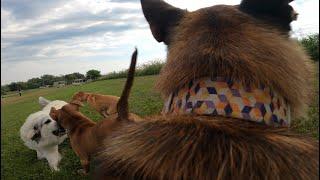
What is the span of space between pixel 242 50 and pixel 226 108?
0.86 ft

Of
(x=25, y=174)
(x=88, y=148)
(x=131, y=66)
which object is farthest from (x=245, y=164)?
(x=25, y=174)

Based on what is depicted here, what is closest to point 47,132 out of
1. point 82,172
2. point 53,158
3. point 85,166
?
point 53,158

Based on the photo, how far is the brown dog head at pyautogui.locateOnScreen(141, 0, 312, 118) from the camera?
1.71 meters

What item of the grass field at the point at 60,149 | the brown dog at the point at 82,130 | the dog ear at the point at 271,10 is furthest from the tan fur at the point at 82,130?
the dog ear at the point at 271,10

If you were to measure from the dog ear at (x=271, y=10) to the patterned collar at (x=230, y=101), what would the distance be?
484 millimetres

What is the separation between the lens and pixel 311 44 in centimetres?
240

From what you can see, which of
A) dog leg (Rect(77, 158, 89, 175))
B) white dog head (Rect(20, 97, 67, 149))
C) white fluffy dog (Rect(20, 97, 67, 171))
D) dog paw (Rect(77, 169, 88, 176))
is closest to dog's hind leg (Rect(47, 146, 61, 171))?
white fluffy dog (Rect(20, 97, 67, 171))

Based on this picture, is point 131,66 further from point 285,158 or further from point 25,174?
point 25,174

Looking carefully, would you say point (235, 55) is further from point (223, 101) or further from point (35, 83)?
point (35, 83)

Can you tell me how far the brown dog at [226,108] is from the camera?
143 centimetres

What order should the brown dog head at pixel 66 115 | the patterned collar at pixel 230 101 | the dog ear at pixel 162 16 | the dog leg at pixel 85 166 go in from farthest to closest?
the brown dog head at pixel 66 115 < the dog leg at pixel 85 166 < the dog ear at pixel 162 16 < the patterned collar at pixel 230 101

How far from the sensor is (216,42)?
5.90 feet

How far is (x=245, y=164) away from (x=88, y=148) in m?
5.64

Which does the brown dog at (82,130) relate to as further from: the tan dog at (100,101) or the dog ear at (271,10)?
the dog ear at (271,10)
